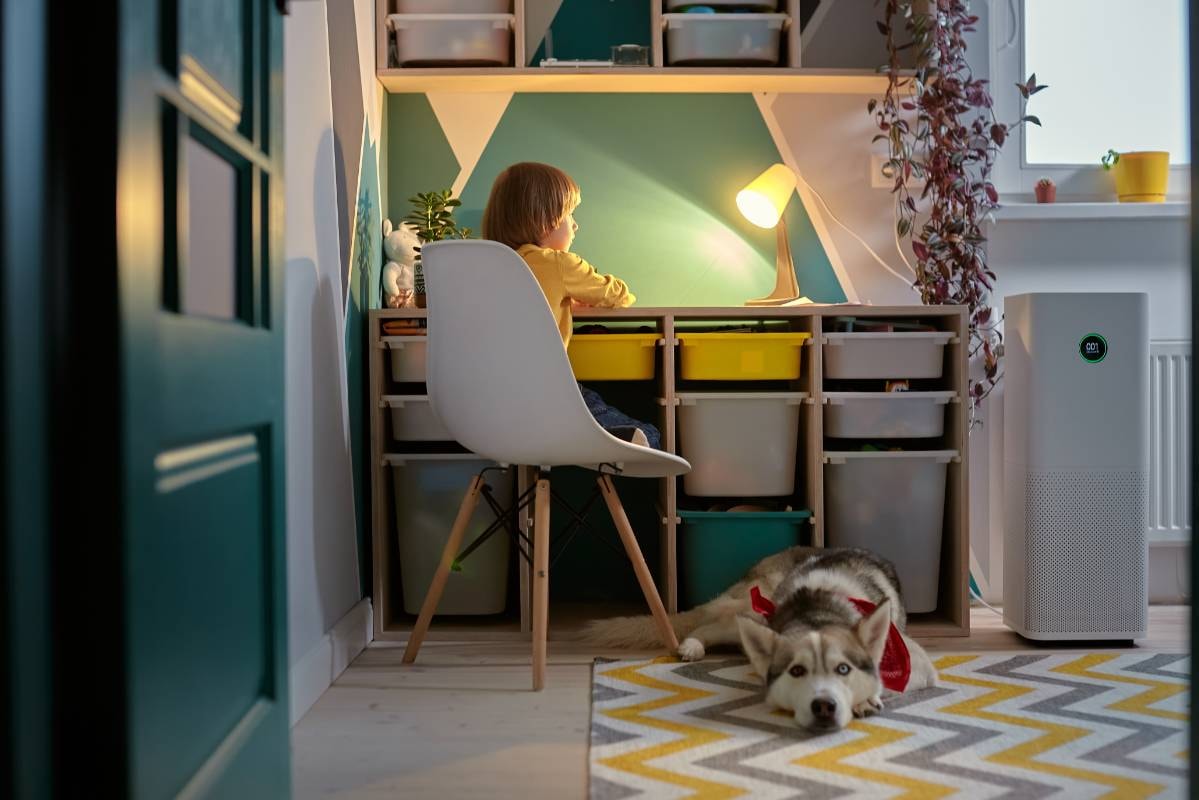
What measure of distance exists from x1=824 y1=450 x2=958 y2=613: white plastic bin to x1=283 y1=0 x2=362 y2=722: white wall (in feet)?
4.03

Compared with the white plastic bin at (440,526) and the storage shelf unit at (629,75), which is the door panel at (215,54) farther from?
the storage shelf unit at (629,75)

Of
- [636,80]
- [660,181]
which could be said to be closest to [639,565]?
[660,181]

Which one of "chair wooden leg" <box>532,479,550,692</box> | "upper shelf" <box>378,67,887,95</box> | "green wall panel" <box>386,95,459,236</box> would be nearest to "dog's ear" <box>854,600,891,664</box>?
"chair wooden leg" <box>532,479,550,692</box>

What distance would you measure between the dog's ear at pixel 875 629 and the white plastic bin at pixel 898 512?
806mm

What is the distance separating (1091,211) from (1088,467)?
1.01 meters

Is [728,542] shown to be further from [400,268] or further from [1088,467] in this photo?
[400,268]

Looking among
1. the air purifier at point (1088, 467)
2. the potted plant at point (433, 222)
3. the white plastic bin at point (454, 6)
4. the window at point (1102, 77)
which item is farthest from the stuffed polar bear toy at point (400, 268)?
the window at point (1102, 77)

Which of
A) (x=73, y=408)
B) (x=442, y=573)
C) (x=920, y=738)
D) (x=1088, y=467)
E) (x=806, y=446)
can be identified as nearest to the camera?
(x=73, y=408)

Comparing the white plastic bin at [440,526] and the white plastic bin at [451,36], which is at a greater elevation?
the white plastic bin at [451,36]

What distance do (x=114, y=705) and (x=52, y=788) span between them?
74 millimetres

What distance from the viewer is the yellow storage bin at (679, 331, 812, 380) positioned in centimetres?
287

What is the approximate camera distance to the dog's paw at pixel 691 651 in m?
2.56

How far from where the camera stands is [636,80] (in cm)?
321

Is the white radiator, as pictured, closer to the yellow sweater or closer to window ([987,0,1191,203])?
window ([987,0,1191,203])
